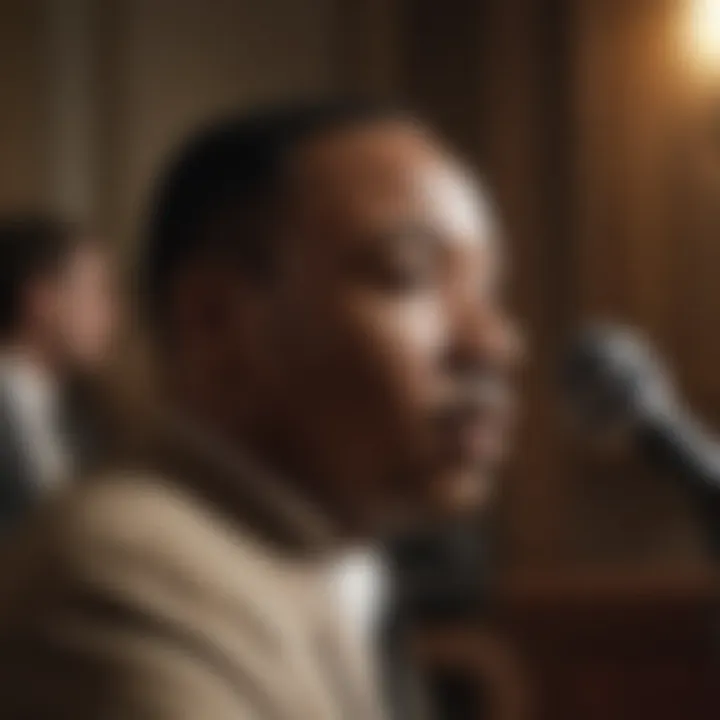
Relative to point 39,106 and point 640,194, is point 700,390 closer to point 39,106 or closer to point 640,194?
point 640,194

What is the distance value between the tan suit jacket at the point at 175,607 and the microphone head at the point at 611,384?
0.46 feet

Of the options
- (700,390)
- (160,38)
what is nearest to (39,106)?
(160,38)

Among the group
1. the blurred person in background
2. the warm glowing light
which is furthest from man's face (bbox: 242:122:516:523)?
the blurred person in background

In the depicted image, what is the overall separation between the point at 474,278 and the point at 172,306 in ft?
0.47

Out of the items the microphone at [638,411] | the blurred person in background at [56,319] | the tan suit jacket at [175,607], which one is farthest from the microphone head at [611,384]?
the blurred person in background at [56,319]

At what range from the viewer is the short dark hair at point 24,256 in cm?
187

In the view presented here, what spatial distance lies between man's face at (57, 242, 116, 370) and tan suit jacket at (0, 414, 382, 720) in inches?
47.6

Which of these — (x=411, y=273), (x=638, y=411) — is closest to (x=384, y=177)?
(x=411, y=273)

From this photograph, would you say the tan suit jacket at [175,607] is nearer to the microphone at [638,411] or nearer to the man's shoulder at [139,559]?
the man's shoulder at [139,559]

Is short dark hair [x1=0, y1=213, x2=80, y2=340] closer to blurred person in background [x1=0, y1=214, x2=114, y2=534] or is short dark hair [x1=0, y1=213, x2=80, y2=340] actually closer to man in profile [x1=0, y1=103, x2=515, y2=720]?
blurred person in background [x1=0, y1=214, x2=114, y2=534]

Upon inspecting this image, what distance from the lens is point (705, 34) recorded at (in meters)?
1.58

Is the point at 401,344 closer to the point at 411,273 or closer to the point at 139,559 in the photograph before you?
the point at 411,273

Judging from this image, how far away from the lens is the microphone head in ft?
2.31

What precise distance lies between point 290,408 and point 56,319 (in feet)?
3.97
